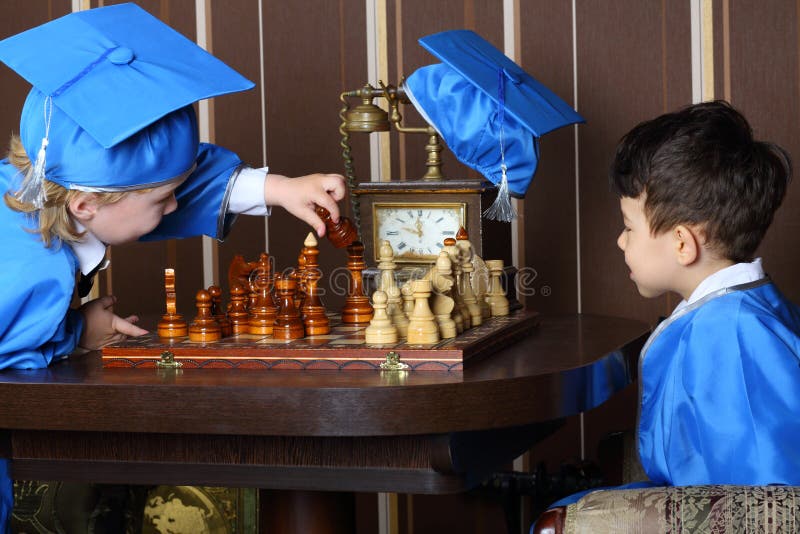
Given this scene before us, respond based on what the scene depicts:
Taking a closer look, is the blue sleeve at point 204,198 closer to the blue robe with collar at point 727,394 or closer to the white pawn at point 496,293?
the white pawn at point 496,293

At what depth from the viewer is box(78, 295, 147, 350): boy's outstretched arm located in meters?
1.91

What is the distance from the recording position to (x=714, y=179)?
1701 millimetres

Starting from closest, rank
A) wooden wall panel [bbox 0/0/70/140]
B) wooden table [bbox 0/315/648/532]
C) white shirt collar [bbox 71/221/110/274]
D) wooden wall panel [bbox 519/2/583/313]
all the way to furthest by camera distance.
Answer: wooden table [bbox 0/315/648/532]
white shirt collar [bbox 71/221/110/274]
wooden wall panel [bbox 519/2/583/313]
wooden wall panel [bbox 0/0/70/140]

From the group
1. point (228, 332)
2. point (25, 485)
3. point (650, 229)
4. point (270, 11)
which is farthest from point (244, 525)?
point (270, 11)

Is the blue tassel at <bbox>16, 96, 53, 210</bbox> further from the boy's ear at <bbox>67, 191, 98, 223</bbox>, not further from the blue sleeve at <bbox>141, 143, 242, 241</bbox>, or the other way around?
the blue sleeve at <bbox>141, 143, 242, 241</bbox>

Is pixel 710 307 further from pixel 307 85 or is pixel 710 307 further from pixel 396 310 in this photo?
pixel 307 85

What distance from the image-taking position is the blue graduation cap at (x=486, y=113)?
2.17 m

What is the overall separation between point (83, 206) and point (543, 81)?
137cm

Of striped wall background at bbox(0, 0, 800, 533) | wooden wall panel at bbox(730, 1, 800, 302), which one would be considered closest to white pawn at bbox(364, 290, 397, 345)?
striped wall background at bbox(0, 0, 800, 533)

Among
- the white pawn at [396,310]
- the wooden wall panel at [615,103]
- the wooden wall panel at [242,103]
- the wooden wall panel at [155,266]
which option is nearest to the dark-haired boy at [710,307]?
the white pawn at [396,310]

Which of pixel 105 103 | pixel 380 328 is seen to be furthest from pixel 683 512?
pixel 105 103

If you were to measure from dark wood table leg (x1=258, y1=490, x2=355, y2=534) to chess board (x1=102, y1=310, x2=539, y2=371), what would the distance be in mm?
259

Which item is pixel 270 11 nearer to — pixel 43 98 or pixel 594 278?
pixel 594 278

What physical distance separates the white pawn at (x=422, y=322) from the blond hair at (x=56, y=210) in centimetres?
49
